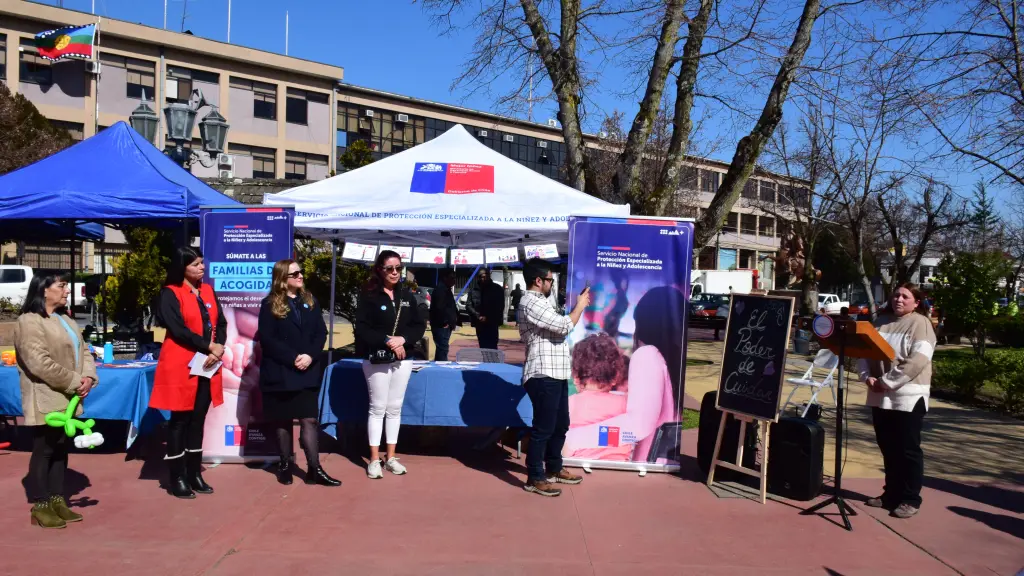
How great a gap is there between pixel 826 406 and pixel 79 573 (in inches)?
384

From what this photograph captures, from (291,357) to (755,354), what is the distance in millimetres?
3740

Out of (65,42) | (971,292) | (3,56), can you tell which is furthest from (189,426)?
(3,56)

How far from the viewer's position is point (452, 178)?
323 inches

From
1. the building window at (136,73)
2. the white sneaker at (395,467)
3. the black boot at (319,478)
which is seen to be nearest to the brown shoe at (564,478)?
the white sneaker at (395,467)

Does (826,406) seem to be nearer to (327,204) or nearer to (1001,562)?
(1001,562)

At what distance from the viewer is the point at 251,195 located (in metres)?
16.7

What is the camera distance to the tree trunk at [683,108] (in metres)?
9.20

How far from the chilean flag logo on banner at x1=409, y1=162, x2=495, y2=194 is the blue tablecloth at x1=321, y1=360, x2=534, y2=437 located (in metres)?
1.95

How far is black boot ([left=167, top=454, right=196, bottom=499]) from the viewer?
5.85 metres

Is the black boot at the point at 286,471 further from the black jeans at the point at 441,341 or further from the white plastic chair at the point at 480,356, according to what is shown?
the black jeans at the point at 441,341

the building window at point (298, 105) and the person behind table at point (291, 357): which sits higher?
the building window at point (298, 105)

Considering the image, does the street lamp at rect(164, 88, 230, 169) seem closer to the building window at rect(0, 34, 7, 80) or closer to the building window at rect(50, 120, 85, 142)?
the building window at rect(50, 120, 85, 142)

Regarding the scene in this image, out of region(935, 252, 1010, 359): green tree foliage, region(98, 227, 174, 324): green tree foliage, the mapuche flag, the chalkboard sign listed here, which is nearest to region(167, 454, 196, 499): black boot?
the chalkboard sign

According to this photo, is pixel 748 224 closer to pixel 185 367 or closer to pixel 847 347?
pixel 847 347
